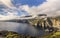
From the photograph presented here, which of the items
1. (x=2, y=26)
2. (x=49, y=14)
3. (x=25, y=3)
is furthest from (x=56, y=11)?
(x=2, y=26)

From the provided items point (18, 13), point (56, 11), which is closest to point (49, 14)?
point (56, 11)

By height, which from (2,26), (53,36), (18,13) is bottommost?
(53,36)

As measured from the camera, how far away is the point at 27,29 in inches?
124

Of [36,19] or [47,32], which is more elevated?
[36,19]

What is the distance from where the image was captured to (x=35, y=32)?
310cm

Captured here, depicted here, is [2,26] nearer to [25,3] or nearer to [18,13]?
[18,13]

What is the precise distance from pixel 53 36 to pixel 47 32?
13 cm

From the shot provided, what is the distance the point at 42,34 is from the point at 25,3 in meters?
0.65

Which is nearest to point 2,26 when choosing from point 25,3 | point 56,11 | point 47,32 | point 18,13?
point 18,13

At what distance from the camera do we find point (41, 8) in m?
3.12

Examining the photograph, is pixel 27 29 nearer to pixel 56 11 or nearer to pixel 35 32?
pixel 35 32

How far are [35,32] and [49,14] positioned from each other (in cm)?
41

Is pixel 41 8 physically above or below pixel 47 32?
above

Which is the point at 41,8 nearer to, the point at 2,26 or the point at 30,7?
the point at 30,7
